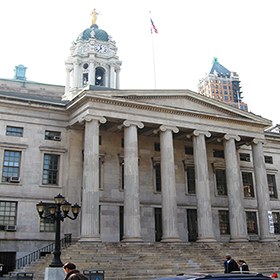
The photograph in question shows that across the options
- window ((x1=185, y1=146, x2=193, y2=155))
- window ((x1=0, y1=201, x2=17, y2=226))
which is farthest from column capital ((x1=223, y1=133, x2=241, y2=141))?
window ((x1=0, y1=201, x2=17, y2=226))

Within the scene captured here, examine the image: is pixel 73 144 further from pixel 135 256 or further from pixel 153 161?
pixel 135 256

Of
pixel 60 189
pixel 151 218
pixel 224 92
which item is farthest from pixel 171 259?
pixel 224 92

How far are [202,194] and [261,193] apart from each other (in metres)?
7.01

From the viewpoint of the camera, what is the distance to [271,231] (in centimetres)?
3616

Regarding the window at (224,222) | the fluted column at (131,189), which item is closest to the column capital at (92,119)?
the fluted column at (131,189)

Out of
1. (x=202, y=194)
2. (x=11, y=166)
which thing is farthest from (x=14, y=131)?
(x=202, y=194)

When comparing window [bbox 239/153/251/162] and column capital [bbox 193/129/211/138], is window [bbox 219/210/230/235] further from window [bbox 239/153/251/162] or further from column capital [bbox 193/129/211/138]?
column capital [bbox 193/129/211/138]

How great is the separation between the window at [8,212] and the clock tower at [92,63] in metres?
23.2

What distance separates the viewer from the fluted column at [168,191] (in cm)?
3133

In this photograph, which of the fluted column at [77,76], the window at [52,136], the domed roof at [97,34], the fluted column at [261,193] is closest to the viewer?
the window at [52,136]

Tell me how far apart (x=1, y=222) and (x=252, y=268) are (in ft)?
62.2

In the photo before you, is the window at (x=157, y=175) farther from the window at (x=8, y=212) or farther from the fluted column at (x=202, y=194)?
the window at (x=8, y=212)

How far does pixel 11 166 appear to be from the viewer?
3167 centimetres

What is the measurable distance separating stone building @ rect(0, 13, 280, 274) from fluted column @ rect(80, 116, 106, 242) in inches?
2.9
